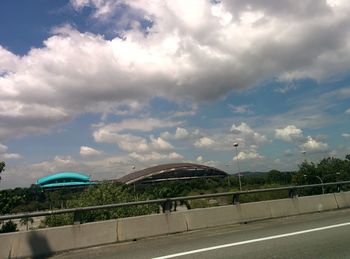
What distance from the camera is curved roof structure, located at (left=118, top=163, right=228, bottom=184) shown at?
17825 centimetres

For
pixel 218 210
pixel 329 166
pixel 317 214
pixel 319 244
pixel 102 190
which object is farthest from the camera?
pixel 329 166

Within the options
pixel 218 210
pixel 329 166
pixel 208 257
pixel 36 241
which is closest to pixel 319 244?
pixel 208 257

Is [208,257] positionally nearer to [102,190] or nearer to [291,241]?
[291,241]

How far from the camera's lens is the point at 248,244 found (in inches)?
406

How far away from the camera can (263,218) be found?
15.1m

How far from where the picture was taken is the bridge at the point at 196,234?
32.4 feet

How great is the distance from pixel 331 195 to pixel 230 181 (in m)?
157

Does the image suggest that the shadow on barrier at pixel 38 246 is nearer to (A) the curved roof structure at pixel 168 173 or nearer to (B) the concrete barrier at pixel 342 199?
(B) the concrete barrier at pixel 342 199

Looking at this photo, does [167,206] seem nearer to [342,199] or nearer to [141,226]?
[141,226]

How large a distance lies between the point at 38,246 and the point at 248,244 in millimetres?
4797

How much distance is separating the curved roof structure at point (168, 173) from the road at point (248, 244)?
537 ft

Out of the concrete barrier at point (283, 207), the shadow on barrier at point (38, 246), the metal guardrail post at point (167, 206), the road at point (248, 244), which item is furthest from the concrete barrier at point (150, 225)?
the concrete barrier at point (283, 207)

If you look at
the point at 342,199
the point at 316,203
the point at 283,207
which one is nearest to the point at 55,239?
the point at 283,207

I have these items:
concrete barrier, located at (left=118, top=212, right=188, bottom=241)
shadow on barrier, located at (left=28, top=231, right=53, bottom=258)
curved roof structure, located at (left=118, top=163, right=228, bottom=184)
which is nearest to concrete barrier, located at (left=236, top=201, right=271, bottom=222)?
concrete barrier, located at (left=118, top=212, right=188, bottom=241)
